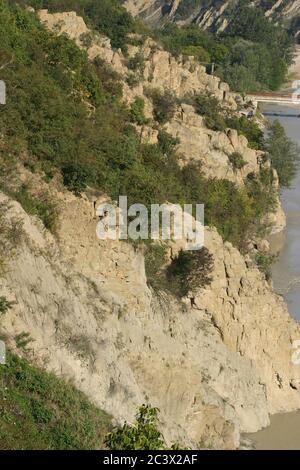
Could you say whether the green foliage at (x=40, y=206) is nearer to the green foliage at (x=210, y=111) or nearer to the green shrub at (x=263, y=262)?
the green shrub at (x=263, y=262)

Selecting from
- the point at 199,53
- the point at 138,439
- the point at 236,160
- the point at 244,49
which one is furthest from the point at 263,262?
the point at 244,49

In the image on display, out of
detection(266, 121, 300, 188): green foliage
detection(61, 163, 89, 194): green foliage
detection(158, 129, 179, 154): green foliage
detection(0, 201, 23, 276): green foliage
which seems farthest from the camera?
detection(266, 121, 300, 188): green foliage

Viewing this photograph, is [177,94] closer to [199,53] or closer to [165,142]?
[165,142]

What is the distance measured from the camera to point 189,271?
1788 cm

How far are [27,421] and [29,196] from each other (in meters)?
5.58

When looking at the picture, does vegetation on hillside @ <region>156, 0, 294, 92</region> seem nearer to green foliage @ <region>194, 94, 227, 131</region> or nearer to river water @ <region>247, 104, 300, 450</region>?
river water @ <region>247, 104, 300, 450</region>

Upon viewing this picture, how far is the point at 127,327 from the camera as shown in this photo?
15.3 metres

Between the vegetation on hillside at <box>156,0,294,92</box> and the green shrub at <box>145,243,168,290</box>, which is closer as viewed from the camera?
the green shrub at <box>145,243,168,290</box>

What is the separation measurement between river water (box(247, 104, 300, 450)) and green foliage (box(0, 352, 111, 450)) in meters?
6.41

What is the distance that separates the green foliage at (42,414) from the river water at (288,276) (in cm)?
641

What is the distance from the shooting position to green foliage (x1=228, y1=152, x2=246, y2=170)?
27.6 meters

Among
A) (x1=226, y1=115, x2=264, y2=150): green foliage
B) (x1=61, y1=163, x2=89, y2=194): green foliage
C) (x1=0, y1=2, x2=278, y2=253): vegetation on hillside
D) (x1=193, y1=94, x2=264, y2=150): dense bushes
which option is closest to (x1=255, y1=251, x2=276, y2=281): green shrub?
(x1=0, y1=2, x2=278, y2=253): vegetation on hillside

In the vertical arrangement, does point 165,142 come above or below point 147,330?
above

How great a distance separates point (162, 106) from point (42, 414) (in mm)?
16029
